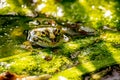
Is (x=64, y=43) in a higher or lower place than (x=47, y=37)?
lower

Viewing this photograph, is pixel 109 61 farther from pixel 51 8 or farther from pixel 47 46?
pixel 51 8

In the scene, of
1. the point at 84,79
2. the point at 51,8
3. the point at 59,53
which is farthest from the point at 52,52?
the point at 51,8

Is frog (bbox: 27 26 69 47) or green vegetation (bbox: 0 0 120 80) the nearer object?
green vegetation (bbox: 0 0 120 80)

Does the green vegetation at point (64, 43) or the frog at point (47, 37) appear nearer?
the green vegetation at point (64, 43)

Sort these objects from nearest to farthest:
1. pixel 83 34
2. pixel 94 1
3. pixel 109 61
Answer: pixel 109 61, pixel 83 34, pixel 94 1
